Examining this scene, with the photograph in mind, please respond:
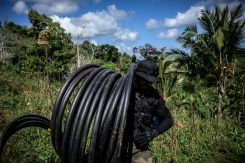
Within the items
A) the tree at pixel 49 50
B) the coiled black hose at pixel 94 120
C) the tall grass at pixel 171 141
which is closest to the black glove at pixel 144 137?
the coiled black hose at pixel 94 120

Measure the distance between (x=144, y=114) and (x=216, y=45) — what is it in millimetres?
9772

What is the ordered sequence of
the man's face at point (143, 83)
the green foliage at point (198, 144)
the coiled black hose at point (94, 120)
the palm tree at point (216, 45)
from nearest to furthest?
1. the coiled black hose at point (94, 120)
2. the man's face at point (143, 83)
3. the green foliage at point (198, 144)
4. the palm tree at point (216, 45)

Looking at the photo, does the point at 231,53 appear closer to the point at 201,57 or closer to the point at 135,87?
the point at 201,57

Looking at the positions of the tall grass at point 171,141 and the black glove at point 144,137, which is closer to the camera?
the black glove at point 144,137

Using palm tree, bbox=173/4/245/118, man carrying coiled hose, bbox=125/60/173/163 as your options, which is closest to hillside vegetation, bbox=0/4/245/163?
palm tree, bbox=173/4/245/118

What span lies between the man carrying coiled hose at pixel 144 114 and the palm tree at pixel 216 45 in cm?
812

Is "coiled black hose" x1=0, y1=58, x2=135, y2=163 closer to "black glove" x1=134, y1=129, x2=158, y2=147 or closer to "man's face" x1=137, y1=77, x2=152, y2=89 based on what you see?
"man's face" x1=137, y1=77, x2=152, y2=89

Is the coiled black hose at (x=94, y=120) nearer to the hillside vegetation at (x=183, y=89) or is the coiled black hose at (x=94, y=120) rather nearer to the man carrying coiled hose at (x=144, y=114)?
the man carrying coiled hose at (x=144, y=114)

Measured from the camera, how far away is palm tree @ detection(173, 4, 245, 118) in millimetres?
11969

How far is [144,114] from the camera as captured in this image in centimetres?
338

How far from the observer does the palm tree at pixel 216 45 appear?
1197cm

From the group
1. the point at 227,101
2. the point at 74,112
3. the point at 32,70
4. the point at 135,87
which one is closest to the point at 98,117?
the point at 74,112

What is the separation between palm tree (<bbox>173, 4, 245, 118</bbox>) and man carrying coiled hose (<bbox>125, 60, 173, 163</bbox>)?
8115 millimetres

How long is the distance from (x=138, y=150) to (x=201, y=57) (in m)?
10.8
